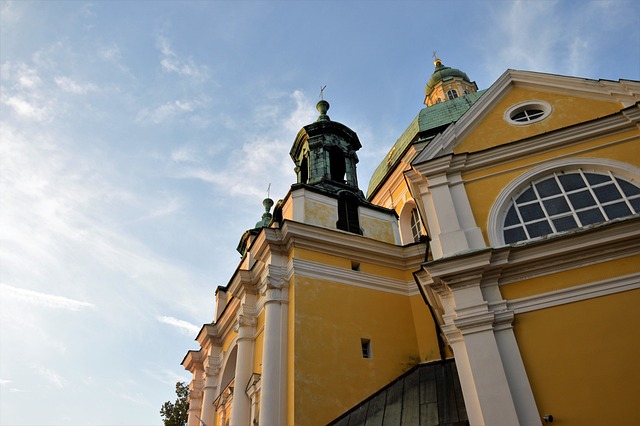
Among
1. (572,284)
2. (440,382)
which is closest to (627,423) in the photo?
(572,284)

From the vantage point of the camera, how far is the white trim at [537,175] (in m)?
9.12

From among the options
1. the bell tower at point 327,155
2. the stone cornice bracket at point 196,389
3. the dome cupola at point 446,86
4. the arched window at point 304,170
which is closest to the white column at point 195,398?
the stone cornice bracket at point 196,389

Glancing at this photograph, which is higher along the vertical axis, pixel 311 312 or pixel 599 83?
pixel 599 83

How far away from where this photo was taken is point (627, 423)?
6699 millimetres

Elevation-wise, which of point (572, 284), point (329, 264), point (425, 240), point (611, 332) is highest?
point (425, 240)

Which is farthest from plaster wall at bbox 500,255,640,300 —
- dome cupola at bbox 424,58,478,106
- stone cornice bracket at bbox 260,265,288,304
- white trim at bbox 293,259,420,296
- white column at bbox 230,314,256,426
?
dome cupola at bbox 424,58,478,106

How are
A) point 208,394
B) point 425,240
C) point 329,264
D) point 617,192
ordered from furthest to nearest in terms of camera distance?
point 208,394 → point 425,240 → point 329,264 → point 617,192

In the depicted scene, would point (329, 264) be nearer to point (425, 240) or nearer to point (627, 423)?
point (425, 240)

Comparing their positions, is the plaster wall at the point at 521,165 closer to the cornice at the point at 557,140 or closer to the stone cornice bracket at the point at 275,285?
the cornice at the point at 557,140

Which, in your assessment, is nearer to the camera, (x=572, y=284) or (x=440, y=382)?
(x=572, y=284)

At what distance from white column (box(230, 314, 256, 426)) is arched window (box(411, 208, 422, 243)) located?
595cm

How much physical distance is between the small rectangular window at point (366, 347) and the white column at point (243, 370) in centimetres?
329

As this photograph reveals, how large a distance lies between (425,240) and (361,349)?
4.12 metres

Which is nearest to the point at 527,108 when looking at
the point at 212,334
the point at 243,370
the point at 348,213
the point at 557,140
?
the point at 557,140
